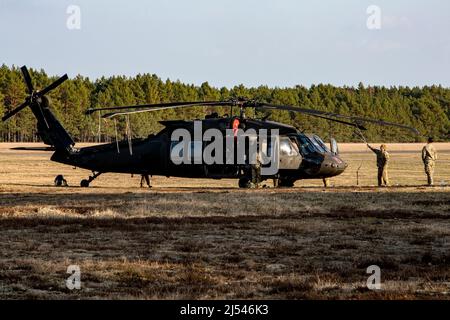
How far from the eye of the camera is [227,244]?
14.5 meters

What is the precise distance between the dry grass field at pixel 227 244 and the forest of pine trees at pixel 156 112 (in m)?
90.9

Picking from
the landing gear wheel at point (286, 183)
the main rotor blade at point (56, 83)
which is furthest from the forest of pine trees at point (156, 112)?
the main rotor blade at point (56, 83)

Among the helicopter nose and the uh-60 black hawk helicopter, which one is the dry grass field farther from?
the uh-60 black hawk helicopter

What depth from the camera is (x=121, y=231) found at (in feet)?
53.8

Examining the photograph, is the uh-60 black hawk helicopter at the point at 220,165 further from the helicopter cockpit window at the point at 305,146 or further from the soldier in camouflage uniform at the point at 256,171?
the soldier in camouflage uniform at the point at 256,171

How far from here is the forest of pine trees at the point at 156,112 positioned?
5182 inches

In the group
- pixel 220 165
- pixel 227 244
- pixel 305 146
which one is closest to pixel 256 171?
pixel 220 165

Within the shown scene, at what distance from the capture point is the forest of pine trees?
13162 cm

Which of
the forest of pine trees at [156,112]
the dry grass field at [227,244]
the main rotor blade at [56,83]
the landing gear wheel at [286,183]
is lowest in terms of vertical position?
the dry grass field at [227,244]
